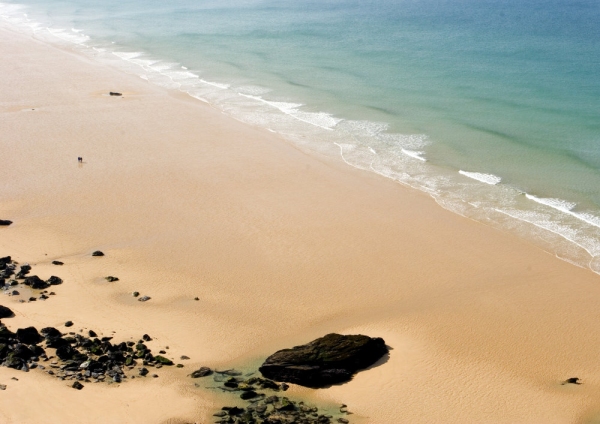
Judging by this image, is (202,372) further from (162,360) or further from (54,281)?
(54,281)

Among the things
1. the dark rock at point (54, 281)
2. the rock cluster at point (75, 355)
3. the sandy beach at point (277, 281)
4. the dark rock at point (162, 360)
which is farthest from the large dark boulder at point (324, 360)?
the dark rock at point (54, 281)

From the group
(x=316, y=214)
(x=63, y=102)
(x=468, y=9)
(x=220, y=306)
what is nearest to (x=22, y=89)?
(x=63, y=102)

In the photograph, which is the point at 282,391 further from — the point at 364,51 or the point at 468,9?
the point at 468,9

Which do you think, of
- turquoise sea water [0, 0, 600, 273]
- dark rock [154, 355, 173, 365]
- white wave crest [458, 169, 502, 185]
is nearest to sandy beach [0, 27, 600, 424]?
dark rock [154, 355, 173, 365]

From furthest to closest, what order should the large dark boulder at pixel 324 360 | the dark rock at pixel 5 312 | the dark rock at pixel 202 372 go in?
the dark rock at pixel 5 312
the dark rock at pixel 202 372
the large dark boulder at pixel 324 360

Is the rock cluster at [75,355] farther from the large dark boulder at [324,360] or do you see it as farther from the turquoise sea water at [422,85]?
the turquoise sea water at [422,85]

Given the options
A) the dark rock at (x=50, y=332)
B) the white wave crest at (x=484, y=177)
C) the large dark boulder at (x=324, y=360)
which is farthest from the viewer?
the white wave crest at (x=484, y=177)

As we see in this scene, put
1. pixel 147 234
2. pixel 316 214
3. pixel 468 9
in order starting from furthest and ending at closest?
pixel 468 9 < pixel 316 214 < pixel 147 234
